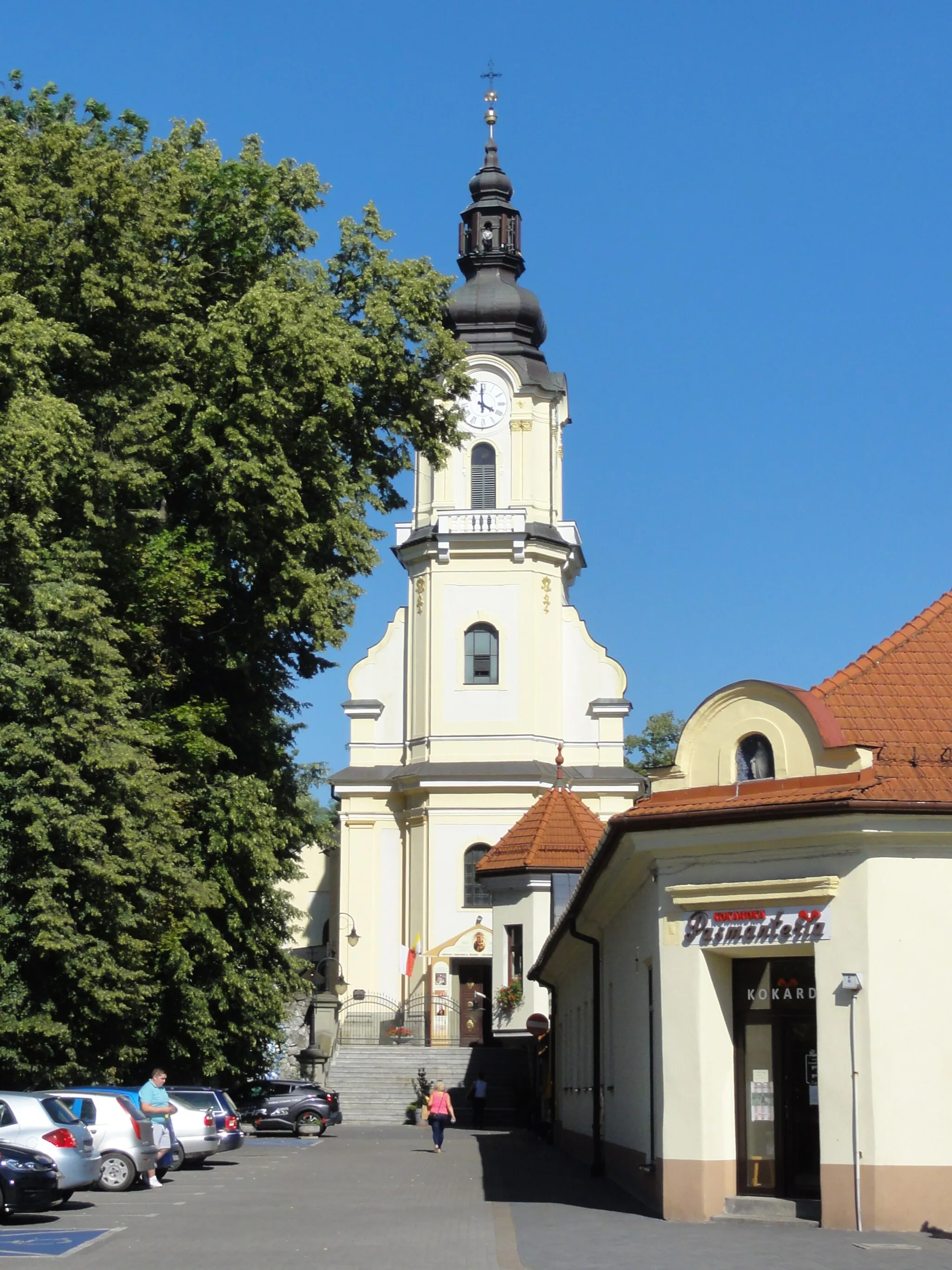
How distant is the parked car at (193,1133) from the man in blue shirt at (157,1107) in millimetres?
2336

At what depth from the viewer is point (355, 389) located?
98.7ft

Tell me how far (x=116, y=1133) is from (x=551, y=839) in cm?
1944

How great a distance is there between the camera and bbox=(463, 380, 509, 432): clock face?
57016 millimetres

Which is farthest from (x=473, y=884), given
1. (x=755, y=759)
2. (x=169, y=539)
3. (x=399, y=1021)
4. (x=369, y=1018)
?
(x=755, y=759)

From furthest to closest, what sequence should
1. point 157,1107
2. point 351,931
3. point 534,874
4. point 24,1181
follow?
point 351,931 < point 534,874 < point 157,1107 < point 24,1181

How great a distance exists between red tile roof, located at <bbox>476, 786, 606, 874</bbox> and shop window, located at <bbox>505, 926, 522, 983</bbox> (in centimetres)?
152

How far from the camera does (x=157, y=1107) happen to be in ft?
75.9

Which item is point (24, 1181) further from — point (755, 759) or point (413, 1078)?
point (413, 1078)

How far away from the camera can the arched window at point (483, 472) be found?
5688 centimetres

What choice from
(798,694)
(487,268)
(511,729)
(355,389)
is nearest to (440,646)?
(511,729)

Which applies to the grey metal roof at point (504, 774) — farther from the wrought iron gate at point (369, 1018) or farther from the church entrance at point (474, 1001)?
the wrought iron gate at point (369, 1018)

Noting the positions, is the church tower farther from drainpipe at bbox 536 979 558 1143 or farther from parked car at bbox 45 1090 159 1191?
parked car at bbox 45 1090 159 1191

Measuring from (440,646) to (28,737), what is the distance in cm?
3218

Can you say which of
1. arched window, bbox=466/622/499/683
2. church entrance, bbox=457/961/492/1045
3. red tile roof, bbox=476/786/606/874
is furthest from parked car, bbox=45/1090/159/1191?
arched window, bbox=466/622/499/683
